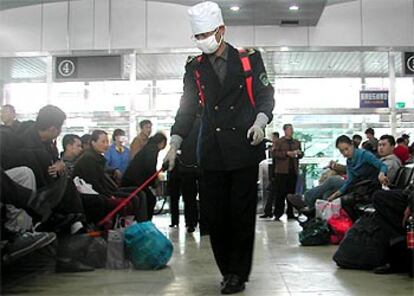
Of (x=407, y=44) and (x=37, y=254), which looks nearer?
(x=37, y=254)

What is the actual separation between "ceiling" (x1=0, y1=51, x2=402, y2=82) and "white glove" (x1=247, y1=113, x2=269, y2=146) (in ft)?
23.9

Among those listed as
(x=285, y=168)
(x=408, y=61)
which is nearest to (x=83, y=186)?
(x=285, y=168)

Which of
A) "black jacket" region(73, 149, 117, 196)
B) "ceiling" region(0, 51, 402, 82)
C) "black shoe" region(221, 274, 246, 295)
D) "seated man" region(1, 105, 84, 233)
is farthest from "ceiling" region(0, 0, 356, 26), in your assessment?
"black shoe" region(221, 274, 246, 295)

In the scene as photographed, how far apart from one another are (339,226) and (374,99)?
568cm

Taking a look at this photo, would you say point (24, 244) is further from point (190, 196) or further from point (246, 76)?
point (190, 196)

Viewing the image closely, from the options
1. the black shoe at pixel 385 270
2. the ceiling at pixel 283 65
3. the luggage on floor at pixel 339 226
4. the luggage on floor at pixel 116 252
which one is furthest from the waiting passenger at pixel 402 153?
the luggage on floor at pixel 116 252

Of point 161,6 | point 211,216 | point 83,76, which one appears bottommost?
point 211,216

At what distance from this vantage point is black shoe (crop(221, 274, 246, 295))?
9.14 ft

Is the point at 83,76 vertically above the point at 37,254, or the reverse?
the point at 83,76

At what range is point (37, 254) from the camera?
3508mm

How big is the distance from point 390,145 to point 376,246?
1.96 metres

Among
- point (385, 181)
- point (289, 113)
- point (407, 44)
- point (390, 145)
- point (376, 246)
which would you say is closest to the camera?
point (376, 246)

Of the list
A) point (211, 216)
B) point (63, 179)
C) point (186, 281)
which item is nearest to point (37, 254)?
point (63, 179)

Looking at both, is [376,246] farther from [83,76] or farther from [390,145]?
[83,76]
